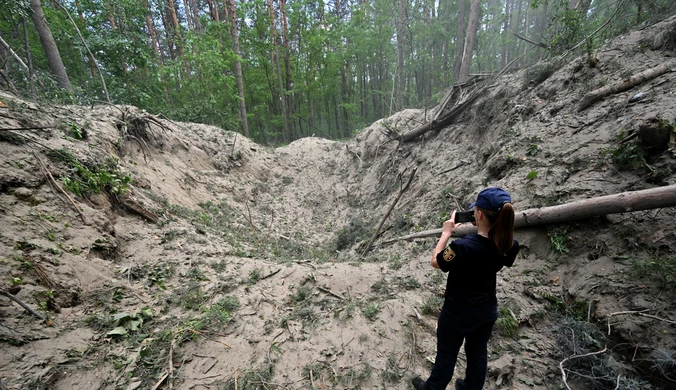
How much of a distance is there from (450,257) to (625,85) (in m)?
4.93

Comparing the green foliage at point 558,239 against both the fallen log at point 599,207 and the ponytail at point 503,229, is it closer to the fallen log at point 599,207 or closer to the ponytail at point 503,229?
the fallen log at point 599,207

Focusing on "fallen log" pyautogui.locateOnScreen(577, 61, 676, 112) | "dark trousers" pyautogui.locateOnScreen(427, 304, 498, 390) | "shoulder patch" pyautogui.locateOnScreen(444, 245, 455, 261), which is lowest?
"dark trousers" pyautogui.locateOnScreen(427, 304, 498, 390)

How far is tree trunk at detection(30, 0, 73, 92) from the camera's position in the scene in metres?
7.08

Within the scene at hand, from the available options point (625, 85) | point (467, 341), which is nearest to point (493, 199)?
point (467, 341)

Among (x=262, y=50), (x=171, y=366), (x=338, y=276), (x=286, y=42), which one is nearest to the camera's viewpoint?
(x=171, y=366)

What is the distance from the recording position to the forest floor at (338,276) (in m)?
2.33

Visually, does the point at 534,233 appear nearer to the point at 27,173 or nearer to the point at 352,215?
the point at 352,215

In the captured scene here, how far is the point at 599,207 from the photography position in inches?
114

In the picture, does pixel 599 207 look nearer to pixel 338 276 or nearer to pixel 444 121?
pixel 338 276

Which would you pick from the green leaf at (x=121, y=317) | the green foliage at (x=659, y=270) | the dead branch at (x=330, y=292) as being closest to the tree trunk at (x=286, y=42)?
the dead branch at (x=330, y=292)

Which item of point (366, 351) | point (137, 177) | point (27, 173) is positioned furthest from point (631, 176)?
point (137, 177)

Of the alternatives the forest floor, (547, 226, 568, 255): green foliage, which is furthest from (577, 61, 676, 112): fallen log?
(547, 226, 568, 255): green foliage

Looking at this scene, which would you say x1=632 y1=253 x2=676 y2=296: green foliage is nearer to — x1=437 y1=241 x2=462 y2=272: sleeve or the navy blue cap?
the navy blue cap

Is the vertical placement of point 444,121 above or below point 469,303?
above
